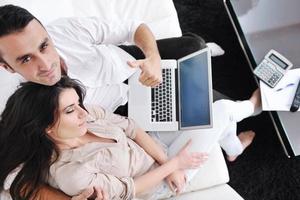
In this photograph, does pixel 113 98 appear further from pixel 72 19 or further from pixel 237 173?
pixel 237 173

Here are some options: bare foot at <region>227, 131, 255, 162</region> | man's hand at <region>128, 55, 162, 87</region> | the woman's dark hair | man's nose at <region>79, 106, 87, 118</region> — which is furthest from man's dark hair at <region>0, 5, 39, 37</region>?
bare foot at <region>227, 131, 255, 162</region>

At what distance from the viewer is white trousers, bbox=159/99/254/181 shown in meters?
1.51

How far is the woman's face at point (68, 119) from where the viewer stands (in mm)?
1183

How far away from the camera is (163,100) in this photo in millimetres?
1553

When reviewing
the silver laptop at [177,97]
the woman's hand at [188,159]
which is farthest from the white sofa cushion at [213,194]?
the silver laptop at [177,97]

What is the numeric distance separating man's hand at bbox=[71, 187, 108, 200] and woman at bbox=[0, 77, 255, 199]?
16 millimetres

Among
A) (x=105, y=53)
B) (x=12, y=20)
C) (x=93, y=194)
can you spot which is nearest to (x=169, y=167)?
(x=93, y=194)

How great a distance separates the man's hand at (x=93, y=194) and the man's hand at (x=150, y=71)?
1.30 feet

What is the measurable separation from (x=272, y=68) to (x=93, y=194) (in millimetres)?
856

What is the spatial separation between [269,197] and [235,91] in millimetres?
480

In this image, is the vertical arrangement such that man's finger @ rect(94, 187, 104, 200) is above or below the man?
below

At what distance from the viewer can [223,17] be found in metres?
2.10

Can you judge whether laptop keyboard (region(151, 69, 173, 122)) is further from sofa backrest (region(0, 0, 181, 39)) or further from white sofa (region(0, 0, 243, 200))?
sofa backrest (region(0, 0, 181, 39))

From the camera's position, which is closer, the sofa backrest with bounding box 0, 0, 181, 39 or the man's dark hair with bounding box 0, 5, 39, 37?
the man's dark hair with bounding box 0, 5, 39, 37
